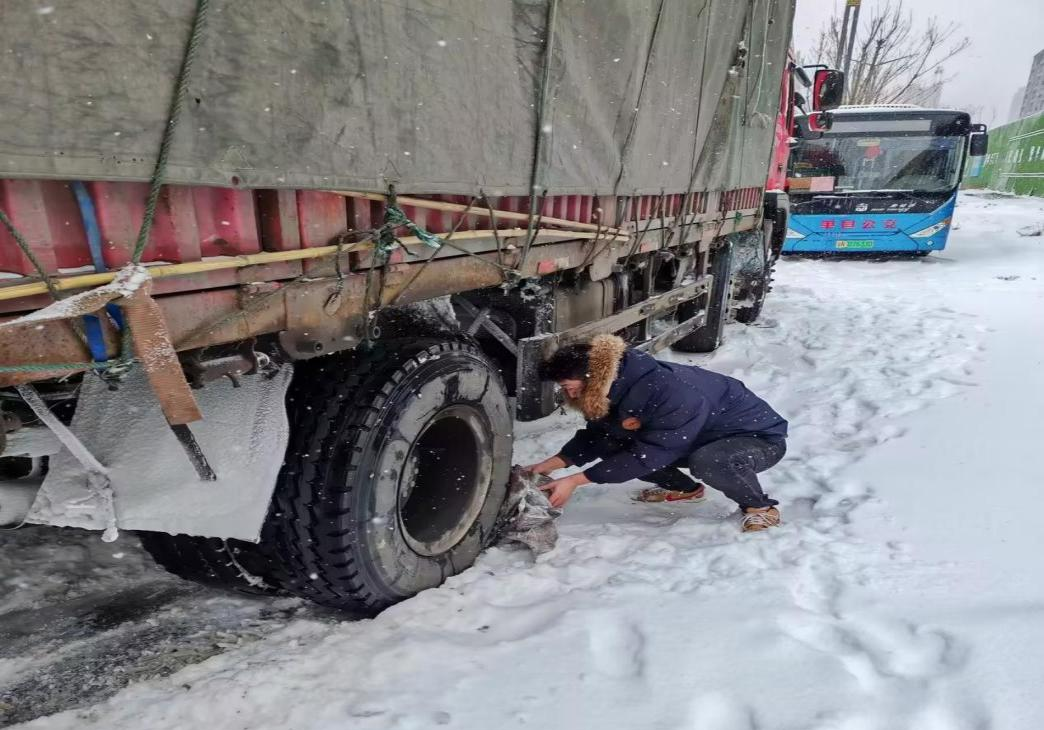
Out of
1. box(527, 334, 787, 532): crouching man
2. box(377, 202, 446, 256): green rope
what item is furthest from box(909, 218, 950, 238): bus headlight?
box(377, 202, 446, 256): green rope

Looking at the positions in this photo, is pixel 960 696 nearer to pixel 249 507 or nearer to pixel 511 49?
pixel 249 507

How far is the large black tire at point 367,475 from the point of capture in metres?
2.09

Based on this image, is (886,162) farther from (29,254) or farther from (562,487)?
(29,254)

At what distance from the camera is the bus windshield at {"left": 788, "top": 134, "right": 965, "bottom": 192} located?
11.8 meters

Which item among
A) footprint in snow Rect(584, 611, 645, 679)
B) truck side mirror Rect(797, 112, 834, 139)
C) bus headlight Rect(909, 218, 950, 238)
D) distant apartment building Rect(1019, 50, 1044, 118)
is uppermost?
distant apartment building Rect(1019, 50, 1044, 118)

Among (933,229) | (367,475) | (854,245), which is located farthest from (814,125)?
(367,475)

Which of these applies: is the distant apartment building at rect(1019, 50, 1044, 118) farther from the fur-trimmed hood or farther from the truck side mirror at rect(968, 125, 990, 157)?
the fur-trimmed hood

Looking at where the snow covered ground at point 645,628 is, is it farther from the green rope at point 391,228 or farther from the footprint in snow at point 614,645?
the green rope at point 391,228

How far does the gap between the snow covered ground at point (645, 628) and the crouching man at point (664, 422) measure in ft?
0.67

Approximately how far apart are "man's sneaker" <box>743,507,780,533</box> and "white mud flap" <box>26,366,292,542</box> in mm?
1983

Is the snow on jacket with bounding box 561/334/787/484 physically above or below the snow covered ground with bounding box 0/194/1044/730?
above

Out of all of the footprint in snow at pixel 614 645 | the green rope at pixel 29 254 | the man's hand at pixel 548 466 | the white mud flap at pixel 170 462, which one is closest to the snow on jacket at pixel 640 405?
the man's hand at pixel 548 466

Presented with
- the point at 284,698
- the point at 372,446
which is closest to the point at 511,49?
the point at 372,446

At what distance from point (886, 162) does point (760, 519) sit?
11.6 m
